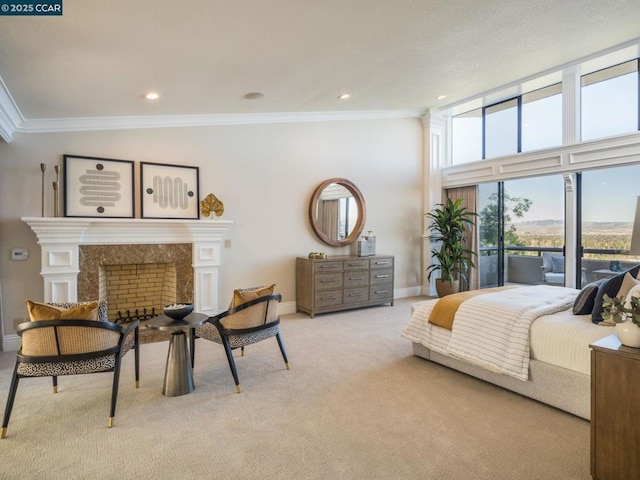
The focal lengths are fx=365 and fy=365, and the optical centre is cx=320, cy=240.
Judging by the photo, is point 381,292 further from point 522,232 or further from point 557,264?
point 557,264

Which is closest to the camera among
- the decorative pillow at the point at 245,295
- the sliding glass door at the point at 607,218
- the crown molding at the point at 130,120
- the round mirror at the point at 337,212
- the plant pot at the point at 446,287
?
the decorative pillow at the point at 245,295

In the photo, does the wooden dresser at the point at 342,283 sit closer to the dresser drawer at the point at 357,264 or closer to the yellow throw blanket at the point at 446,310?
the dresser drawer at the point at 357,264

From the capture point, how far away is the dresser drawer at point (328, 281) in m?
5.38

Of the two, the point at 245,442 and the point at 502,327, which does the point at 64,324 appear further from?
the point at 502,327

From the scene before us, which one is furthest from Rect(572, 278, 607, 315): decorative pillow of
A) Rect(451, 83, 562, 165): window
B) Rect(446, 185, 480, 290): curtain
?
Rect(446, 185, 480, 290): curtain

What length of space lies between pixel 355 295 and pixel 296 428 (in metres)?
3.46

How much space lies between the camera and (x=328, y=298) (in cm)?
547

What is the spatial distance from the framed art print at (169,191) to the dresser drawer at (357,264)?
2299 mm

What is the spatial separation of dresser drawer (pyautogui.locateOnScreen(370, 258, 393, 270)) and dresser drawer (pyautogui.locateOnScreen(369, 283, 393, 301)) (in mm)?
324

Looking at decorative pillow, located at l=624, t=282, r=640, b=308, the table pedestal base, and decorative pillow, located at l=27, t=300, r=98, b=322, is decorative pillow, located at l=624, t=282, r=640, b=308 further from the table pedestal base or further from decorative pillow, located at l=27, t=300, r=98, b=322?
decorative pillow, located at l=27, t=300, r=98, b=322

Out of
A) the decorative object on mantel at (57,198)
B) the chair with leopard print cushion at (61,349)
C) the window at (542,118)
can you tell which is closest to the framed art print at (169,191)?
the decorative object on mantel at (57,198)

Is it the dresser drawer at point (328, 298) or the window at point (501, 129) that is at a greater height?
the window at point (501, 129)

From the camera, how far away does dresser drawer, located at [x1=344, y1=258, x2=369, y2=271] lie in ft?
18.5

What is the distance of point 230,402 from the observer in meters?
2.73
